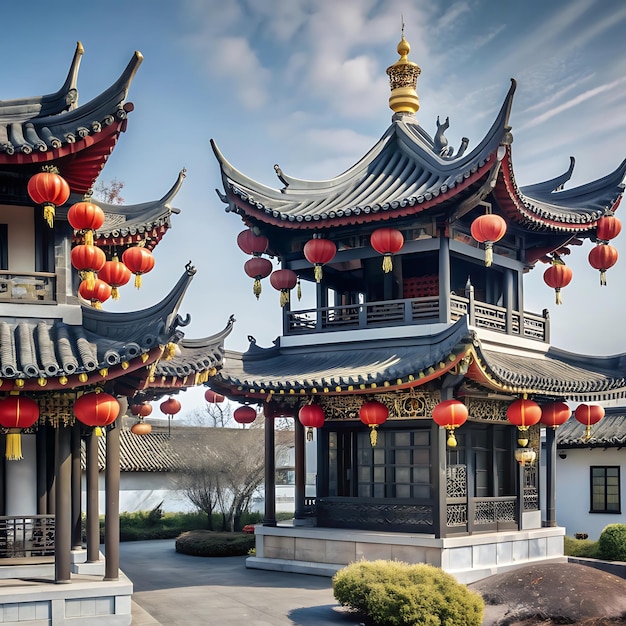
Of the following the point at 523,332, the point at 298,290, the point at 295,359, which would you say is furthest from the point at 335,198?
the point at 523,332

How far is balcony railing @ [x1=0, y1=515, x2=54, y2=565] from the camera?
1088 cm

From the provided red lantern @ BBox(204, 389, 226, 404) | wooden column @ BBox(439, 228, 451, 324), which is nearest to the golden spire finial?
wooden column @ BBox(439, 228, 451, 324)

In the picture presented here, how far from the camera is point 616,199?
1831 centimetres

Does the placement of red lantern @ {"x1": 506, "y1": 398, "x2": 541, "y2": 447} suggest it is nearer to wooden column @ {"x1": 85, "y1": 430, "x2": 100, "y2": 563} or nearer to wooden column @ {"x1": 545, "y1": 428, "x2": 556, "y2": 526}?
wooden column @ {"x1": 545, "y1": 428, "x2": 556, "y2": 526}

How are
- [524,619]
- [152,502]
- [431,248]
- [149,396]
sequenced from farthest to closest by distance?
[152,502] < [431,248] < [149,396] < [524,619]

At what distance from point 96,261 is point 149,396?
3.68 m

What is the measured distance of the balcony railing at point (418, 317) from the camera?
16375 millimetres

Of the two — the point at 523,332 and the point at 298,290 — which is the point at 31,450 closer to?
the point at 298,290

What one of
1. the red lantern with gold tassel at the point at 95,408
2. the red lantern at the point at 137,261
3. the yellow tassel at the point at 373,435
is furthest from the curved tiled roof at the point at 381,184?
the red lantern with gold tassel at the point at 95,408

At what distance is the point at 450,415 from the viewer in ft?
46.4

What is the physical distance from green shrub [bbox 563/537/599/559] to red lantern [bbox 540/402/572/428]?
301 centimetres

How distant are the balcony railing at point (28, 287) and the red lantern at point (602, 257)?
37.4ft

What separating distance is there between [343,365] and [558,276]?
5.99 m

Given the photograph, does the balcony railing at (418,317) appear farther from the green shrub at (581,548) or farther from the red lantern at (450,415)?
the green shrub at (581,548)
